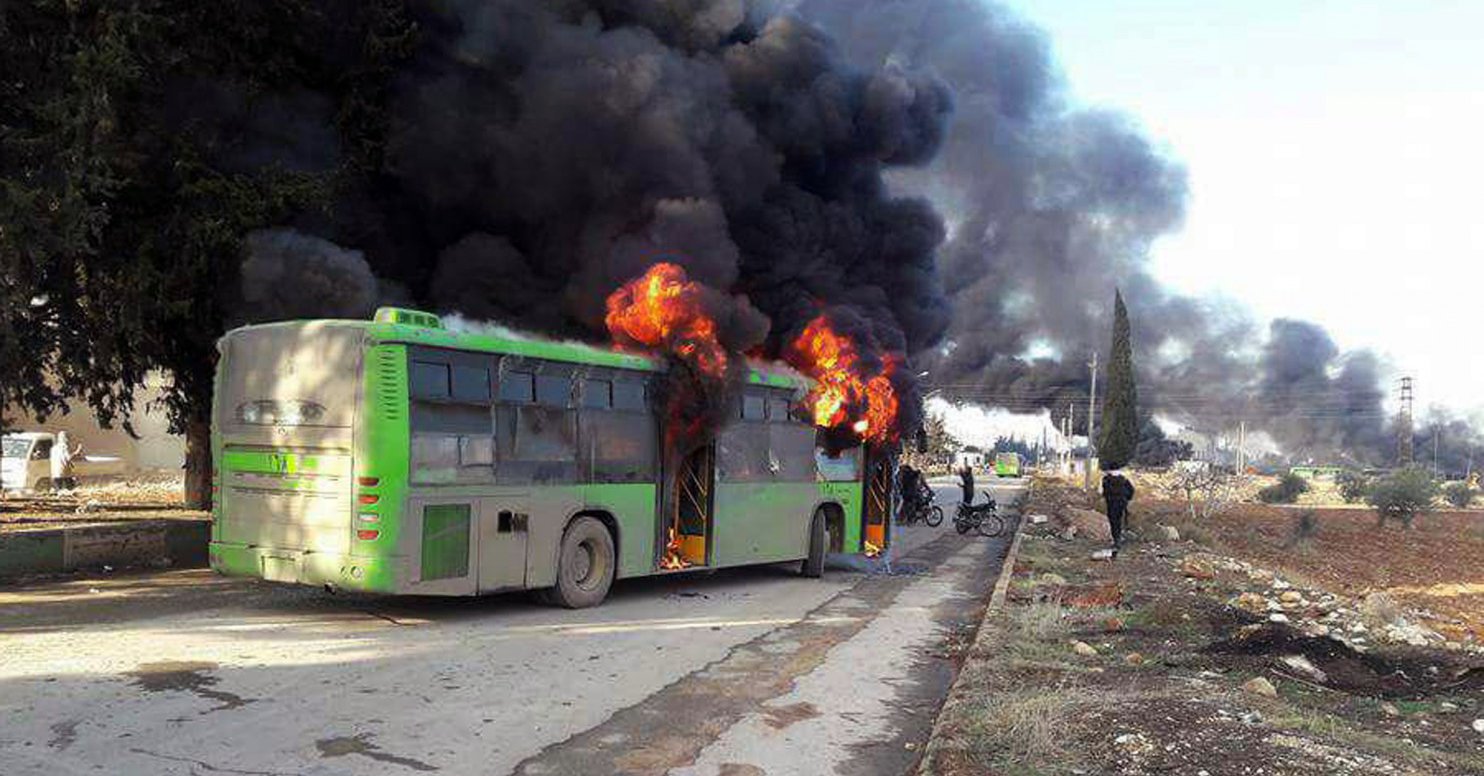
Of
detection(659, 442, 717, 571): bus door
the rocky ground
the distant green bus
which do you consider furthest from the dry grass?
the distant green bus

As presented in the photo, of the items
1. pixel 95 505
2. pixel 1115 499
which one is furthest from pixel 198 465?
pixel 1115 499

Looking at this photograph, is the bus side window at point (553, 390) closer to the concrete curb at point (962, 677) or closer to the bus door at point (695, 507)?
the bus door at point (695, 507)

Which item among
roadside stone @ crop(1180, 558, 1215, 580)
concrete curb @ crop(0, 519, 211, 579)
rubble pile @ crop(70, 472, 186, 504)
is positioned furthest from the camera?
rubble pile @ crop(70, 472, 186, 504)

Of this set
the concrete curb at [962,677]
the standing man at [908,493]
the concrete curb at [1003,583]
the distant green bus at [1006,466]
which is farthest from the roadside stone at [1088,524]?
the distant green bus at [1006,466]

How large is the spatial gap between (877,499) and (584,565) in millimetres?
6804

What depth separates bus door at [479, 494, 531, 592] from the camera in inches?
409

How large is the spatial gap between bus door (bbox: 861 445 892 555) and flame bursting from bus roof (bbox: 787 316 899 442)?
1.38 feet

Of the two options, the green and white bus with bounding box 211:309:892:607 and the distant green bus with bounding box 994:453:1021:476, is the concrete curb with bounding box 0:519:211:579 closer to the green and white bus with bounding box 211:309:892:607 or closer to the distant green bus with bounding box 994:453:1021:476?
the green and white bus with bounding box 211:309:892:607

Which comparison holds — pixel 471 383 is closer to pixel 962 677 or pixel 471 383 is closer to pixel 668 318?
pixel 668 318

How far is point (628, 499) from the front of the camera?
40.2 ft

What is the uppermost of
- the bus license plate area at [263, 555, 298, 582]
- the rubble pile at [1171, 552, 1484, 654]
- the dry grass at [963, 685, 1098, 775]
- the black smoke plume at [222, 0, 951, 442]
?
the black smoke plume at [222, 0, 951, 442]

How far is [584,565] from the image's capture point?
11.8 meters

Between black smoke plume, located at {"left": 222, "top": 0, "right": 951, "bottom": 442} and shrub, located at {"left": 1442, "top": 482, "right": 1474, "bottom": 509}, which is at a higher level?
black smoke plume, located at {"left": 222, "top": 0, "right": 951, "bottom": 442}

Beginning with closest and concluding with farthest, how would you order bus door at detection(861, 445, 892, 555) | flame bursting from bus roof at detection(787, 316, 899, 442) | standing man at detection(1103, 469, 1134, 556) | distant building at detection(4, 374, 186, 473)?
flame bursting from bus roof at detection(787, 316, 899, 442) → bus door at detection(861, 445, 892, 555) → standing man at detection(1103, 469, 1134, 556) → distant building at detection(4, 374, 186, 473)
